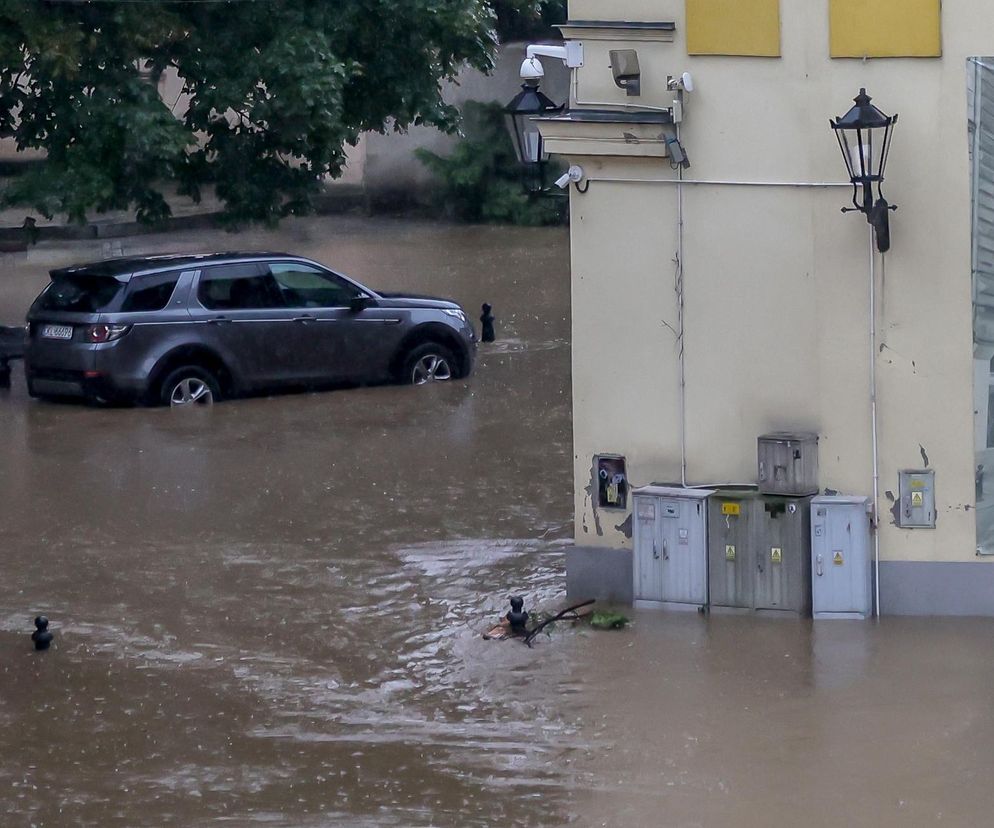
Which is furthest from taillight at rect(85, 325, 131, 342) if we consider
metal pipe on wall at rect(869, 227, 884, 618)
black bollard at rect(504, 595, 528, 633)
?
metal pipe on wall at rect(869, 227, 884, 618)

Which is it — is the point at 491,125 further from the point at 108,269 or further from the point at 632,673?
the point at 632,673

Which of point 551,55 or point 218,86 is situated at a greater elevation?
point 218,86

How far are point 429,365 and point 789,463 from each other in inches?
386

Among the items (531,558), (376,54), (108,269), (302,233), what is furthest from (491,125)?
(531,558)

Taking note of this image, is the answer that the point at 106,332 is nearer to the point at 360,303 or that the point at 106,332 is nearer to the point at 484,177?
the point at 360,303

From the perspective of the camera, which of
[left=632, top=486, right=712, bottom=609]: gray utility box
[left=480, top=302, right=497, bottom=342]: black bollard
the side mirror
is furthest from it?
[left=480, top=302, right=497, bottom=342]: black bollard

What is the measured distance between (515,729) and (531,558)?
3516 mm

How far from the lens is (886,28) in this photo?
9.34 metres

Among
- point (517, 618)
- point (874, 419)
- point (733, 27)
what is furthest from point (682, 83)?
point (517, 618)

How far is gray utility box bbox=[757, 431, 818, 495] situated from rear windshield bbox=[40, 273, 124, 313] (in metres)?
9.18

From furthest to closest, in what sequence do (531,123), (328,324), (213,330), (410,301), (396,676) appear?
1. (410,301)
2. (328,324)
3. (213,330)
4. (531,123)
5. (396,676)

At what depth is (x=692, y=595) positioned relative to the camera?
9945 millimetres

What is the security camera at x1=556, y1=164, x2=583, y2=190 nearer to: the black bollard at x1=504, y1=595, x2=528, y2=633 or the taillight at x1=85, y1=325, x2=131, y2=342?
the black bollard at x1=504, y1=595, x2=528, y2=633

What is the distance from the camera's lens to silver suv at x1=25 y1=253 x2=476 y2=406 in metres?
17.1
